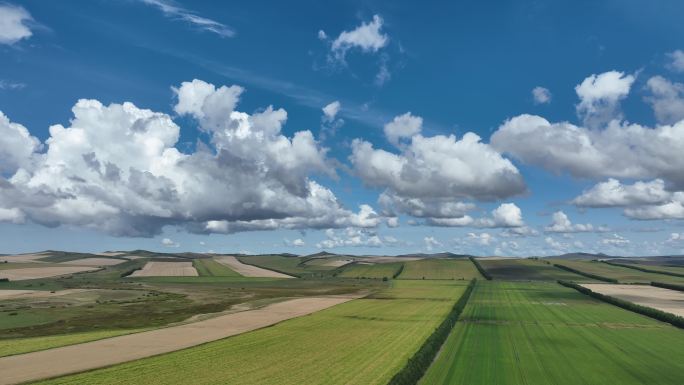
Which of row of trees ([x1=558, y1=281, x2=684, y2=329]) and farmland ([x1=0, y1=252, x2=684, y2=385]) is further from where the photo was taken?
row of trees ([x1=558, y1=281, x2=684, y2=329])

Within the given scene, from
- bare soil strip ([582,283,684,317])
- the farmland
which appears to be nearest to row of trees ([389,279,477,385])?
the farmland

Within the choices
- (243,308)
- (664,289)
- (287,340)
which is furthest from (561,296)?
(287,340)

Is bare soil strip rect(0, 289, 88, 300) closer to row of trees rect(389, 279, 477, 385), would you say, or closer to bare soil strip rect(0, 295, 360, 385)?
bare soil strip rect(0, 295, 360, 385)

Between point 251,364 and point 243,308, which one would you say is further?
point 243,308

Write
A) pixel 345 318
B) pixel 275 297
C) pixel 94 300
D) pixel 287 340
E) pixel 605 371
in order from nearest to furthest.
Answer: pixel 605 371 < pixel 287 340 < pixel 345 318 < pixel 94 300 < pixel 275 297

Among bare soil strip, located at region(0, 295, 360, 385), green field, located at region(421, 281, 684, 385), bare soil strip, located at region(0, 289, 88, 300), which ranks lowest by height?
green field, located at region(421, 281, 684, 385)

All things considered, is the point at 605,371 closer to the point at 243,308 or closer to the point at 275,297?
the point at 243,308
